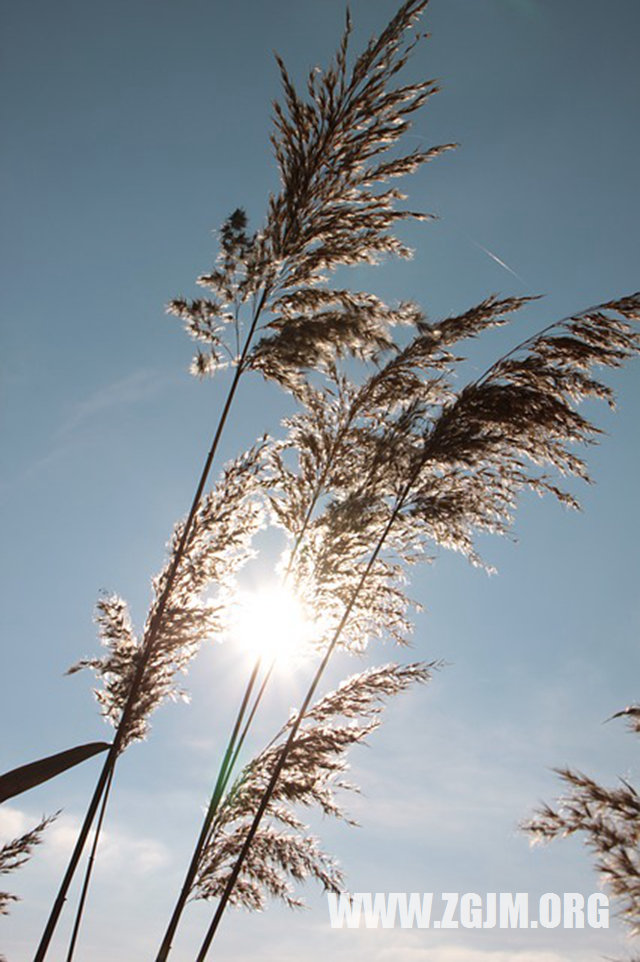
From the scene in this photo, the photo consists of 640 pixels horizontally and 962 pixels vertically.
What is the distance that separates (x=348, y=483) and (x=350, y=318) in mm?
1007

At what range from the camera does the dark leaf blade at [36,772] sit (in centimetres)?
203

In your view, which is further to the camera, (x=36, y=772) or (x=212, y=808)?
(x=212, y=808)

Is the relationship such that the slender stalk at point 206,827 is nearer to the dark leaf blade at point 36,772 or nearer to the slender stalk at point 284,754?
the slender stalk at point 284,754

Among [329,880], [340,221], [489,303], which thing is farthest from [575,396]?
[329,880]

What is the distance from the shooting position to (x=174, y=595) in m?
4.04

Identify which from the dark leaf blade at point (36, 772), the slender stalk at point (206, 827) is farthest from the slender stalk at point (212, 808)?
the dark leaf blade at point (36, 772)

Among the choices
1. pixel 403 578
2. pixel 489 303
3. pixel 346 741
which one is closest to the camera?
pixel 346 741

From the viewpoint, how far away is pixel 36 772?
2078 millimetres

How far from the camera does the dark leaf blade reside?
6.66 ft

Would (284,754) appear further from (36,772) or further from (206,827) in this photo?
(36,772)

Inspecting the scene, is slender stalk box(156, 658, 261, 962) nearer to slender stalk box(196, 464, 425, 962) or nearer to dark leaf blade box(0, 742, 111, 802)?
slender stalk box(196, 464, 425, 962)

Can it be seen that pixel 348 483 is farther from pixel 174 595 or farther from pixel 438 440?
pixel 174 595

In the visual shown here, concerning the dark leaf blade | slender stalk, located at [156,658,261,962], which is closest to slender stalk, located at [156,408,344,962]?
slender stalk, located at [156,658,261,962]

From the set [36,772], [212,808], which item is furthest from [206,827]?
[36,772]
